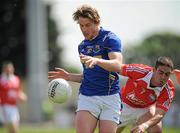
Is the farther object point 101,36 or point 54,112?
point 54,112

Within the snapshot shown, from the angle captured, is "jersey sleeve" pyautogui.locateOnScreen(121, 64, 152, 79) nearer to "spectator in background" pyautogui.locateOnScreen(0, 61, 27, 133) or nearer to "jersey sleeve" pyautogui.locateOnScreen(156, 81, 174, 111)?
"jersey sleeve" pyautogui.locateOnScreen(156, 81, 174, 111)

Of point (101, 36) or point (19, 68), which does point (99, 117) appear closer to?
point (101, 36)

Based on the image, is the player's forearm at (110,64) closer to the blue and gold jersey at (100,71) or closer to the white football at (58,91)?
the blue and gold jersey at (100,71)

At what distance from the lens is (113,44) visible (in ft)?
28.2

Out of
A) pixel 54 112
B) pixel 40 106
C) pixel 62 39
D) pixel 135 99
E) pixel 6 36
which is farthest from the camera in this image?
pixel 62 39

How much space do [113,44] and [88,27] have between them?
1.23ft

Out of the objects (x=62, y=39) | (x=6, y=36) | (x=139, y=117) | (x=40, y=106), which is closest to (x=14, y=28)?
(x=6, y=36)

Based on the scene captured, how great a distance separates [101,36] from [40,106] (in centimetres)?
2746

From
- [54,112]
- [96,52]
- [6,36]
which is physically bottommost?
[54,112]

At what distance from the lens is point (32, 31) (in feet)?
123

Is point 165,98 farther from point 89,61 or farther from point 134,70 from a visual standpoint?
point 89,61

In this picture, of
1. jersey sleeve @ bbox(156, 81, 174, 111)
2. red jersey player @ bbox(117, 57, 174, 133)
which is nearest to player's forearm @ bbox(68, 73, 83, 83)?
red jersey player @ bbox(117, 57, 174, 133)

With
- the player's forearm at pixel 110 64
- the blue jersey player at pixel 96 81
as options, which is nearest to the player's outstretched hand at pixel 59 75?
the blue jersey player at pixel 96 81

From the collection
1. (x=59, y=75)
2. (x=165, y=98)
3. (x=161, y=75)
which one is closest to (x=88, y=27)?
(x=59, y=75)
